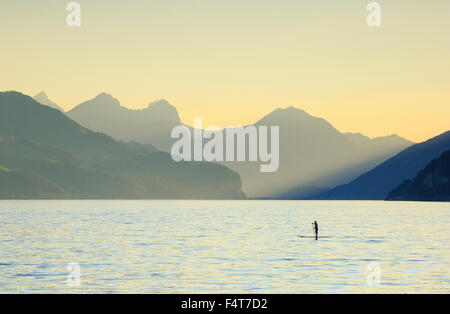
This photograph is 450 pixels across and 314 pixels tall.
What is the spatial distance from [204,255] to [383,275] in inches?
882

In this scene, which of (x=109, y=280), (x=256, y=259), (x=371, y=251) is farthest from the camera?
(x=371, y=251)

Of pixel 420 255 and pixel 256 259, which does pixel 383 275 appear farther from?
pixel 420 255

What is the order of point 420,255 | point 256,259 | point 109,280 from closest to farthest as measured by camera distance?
point 109,280 → point 256,259 → point 420,255

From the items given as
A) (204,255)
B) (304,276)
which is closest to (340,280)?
(304,276)

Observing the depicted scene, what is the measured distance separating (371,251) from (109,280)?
39.2 m

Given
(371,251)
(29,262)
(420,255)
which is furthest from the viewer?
(371,251)

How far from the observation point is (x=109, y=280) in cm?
4931

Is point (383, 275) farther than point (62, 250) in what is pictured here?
No

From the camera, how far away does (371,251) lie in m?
79.4
